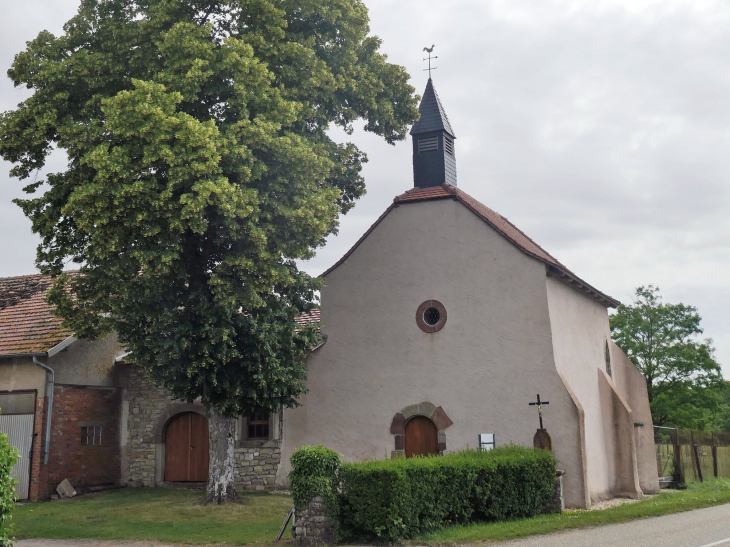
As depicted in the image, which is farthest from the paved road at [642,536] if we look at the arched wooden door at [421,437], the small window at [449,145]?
the small window at [449,145]

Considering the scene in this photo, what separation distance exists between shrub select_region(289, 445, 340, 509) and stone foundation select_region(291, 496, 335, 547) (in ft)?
0.39

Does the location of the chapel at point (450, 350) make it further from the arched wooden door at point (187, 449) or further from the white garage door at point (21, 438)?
the white garage door at point (21, 438)

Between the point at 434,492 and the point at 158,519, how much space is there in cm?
606

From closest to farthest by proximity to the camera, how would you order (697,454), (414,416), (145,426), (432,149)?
1. (414,416)
2. (432,149)
3. (145,426)
4. (697,454)

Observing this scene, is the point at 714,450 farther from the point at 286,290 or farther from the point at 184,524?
the point at 184,524

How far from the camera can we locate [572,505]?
15.5 metres

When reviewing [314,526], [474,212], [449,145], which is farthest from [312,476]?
[449,145]

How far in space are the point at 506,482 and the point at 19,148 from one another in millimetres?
12443

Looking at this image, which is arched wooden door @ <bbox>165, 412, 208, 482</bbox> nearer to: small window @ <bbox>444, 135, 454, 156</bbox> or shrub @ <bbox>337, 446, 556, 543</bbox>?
shrub @ <bbox>337, 446, 556, 543</bbox>

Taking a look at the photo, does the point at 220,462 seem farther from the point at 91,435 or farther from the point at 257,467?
the point at 91,435

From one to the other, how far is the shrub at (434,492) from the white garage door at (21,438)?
1040 cm

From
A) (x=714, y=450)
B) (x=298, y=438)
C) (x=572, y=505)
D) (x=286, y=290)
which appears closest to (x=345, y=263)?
(x=286, y=290)

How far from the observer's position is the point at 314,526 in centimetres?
1115

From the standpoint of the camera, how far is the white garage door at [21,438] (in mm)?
17562
